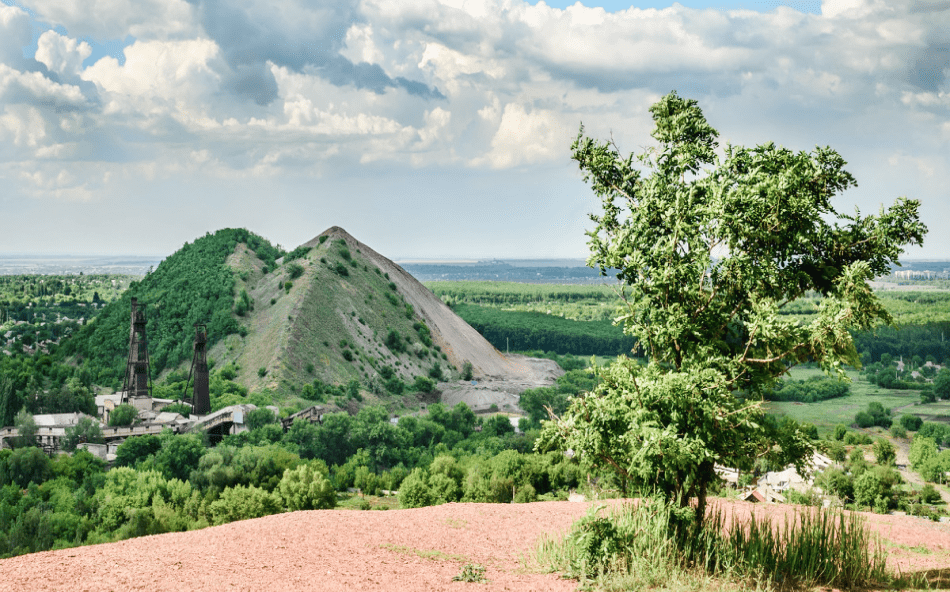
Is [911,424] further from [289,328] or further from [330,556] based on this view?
[330,556]

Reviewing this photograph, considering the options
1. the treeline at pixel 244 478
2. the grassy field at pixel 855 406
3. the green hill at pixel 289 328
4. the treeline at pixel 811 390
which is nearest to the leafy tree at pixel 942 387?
the grassy field at pixel 855 406

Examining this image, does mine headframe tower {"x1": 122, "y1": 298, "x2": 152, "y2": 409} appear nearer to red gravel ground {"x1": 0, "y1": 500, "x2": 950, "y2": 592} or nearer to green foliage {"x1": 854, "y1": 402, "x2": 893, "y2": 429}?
red gravel ground {"x1": 0, "y1": 500, "x2": 950, "y2": 592}

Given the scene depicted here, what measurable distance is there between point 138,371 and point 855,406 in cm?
7878

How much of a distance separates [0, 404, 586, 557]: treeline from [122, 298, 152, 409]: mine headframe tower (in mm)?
10468

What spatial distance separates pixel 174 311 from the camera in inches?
2864

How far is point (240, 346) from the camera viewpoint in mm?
64750

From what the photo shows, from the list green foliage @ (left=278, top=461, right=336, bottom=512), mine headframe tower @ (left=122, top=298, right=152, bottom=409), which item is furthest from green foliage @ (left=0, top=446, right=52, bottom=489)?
green foliage @ (left=278, top=461, right=336, bottom=512)

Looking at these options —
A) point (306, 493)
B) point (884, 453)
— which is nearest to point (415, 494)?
point (306, 493)

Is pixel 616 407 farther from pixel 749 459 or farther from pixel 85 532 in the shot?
pixel 85 532

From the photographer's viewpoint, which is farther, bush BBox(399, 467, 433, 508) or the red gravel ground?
bush BBox(399, 467, 433, 508)

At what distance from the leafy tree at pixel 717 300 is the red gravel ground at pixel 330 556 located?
7.42 feet

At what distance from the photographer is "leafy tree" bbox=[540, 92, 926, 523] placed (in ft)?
29.3

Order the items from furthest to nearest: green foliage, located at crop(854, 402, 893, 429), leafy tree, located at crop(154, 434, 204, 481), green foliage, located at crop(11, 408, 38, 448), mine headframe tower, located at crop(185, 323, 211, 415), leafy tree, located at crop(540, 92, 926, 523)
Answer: green foliage, located at crop(854, 402, 893, 429)
mine headframe tower, located at crop(185, 323, 211, 415)
green foliage, located at crop(11, 408, 38, 448)
leafy tree, located at crop(154, 434, 204, 481)
leafy tree, located at crop(540, 92, 926, 523)

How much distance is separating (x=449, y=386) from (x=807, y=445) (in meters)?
61.0
